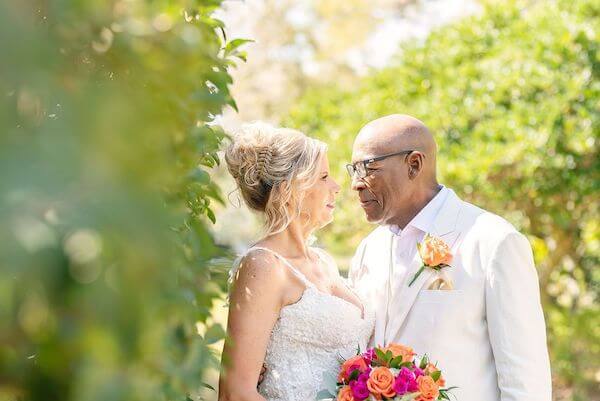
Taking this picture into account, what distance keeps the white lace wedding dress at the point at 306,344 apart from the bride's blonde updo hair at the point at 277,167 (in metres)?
0.26

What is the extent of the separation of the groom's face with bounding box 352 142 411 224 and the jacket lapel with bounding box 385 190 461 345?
21 centimetres

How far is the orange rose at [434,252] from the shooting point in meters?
3.43

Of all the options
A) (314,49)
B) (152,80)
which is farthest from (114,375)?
(314,49)

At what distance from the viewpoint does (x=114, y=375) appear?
2.78ft

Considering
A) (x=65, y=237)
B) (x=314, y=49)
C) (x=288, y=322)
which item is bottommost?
(x=314, y=49)

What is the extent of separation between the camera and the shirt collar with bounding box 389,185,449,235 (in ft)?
12.4

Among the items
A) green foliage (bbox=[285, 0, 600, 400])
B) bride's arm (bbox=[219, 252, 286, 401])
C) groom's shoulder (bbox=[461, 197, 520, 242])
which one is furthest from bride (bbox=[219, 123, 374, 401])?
green foliage (bbox=[285, 0, 600, 400])

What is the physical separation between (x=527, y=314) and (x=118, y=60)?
2.49m

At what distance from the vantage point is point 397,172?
12.5 ft

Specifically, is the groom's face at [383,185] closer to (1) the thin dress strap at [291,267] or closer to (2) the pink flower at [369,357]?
Result: (1) the thin dress strap at [291,267]

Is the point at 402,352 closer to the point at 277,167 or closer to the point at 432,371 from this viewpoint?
the point at 432,371

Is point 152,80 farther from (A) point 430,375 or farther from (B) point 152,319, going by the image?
(A) point 430,375

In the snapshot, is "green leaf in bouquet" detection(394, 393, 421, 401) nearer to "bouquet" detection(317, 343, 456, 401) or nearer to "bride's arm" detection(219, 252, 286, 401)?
"bouquet" detection(317, 343, 456, 401)

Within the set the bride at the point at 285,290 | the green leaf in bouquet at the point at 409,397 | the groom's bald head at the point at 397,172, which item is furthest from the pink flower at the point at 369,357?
the groom's bald head at the point at 397,172
